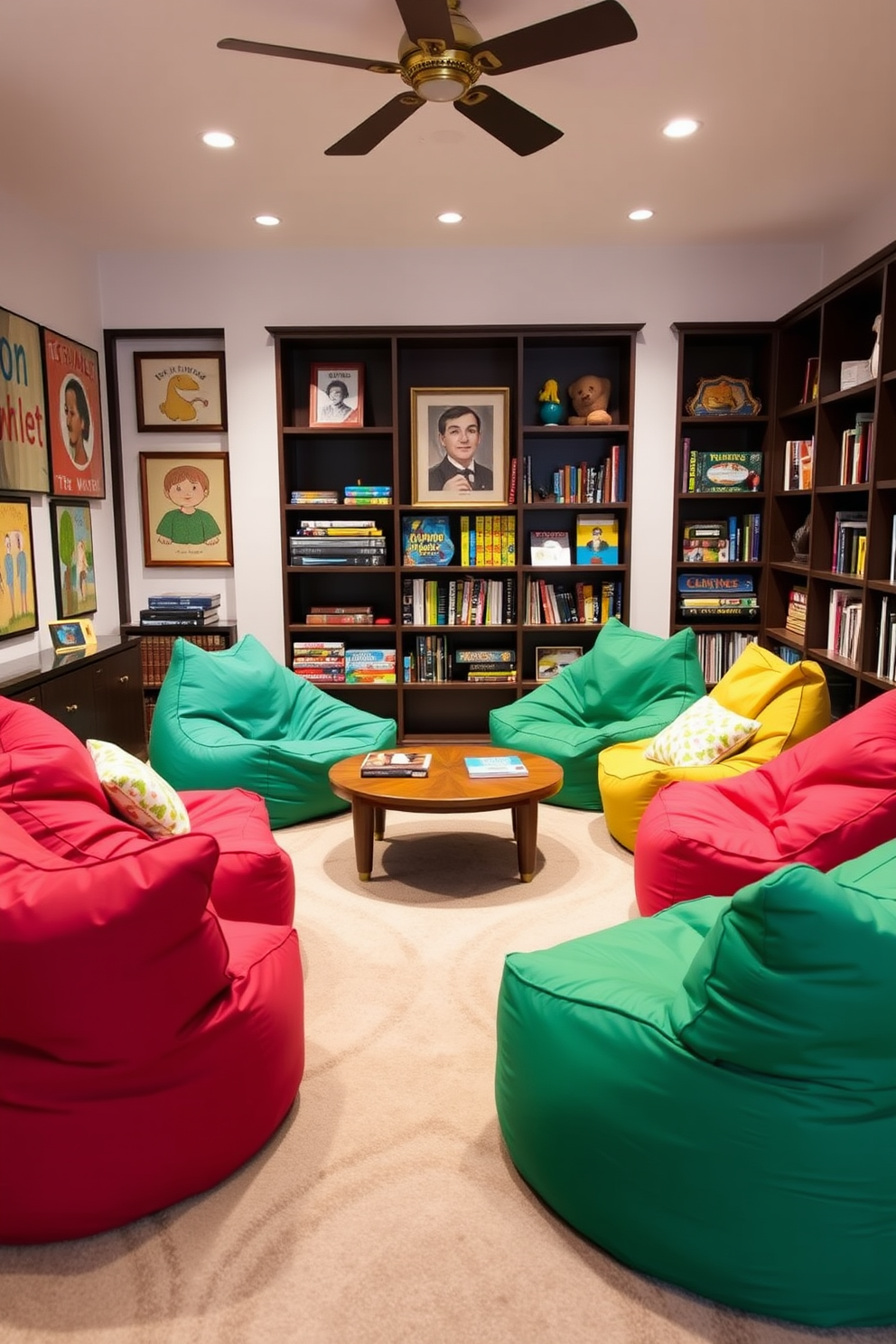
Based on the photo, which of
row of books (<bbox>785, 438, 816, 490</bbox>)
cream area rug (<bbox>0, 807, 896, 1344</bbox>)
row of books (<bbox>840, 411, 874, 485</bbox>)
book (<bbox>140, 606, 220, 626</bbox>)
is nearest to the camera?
cream area rug (<bbox>0, 807, 896, 1344</bbox>)

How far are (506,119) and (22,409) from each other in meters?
2.61

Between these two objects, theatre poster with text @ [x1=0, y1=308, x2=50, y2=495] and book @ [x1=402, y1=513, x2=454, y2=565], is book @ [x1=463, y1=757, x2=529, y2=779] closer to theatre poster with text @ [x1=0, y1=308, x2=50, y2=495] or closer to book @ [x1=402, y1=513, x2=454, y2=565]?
book @ [x1=402, y1=513, x2=454, y2=565]

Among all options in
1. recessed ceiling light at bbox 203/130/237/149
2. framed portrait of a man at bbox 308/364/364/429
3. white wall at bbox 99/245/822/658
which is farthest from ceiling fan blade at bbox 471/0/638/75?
framed portrait of a man at bbox 308/364/364/429

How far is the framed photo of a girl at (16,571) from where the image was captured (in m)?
4.11

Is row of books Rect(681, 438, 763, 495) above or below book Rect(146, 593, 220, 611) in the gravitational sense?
above

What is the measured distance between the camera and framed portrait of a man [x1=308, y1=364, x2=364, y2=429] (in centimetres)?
532

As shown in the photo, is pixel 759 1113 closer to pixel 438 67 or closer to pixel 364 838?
pixel 364 838

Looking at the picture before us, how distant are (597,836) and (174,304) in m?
3.73

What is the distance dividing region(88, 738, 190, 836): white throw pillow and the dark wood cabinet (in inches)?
38.8

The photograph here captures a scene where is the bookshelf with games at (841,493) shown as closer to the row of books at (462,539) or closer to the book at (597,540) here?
the book at (597,540)

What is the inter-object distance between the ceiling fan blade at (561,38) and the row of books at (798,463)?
2.67m

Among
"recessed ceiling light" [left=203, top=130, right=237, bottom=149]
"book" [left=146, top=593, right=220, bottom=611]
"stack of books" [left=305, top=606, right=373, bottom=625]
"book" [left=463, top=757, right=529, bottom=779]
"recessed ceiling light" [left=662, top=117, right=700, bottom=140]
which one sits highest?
"recessed ceiling light" [left=662, top=117, right=700, bottom=140]

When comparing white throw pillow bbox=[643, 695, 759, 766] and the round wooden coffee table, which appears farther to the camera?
white throw pillow bbox=[643, 695, 759, 766]

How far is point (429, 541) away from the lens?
17.7 ft
